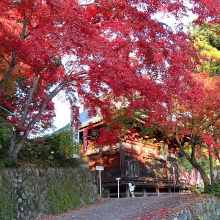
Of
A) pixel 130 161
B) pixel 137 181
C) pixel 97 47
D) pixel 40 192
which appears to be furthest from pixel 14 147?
pixel 137 181

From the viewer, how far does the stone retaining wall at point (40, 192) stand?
888cm

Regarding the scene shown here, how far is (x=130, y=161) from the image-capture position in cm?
1905

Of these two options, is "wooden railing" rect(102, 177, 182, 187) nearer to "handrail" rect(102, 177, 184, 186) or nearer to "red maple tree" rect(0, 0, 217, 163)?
"handrail" rect(102, 177, 184, 186)

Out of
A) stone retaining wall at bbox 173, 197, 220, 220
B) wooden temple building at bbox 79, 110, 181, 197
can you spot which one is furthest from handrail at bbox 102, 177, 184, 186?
stone retaining wall at bbox 173, 197, 220, 220

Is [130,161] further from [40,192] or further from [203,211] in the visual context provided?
[40,192]

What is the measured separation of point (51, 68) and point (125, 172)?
34.6 ft

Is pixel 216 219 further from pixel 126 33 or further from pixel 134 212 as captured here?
pixel 126 33

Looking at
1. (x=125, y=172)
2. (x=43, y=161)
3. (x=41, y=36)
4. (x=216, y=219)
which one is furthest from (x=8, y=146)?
(x=125, y=172)

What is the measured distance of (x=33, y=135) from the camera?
12266 mm

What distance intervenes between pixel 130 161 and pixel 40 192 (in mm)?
9829

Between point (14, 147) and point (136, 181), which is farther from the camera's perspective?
point (136, 181)

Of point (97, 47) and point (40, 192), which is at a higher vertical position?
point (97, 47)

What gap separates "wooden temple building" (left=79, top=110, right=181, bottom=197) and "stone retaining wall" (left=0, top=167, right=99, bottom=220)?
18.3ft

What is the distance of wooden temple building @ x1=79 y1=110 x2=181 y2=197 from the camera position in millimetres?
18562
